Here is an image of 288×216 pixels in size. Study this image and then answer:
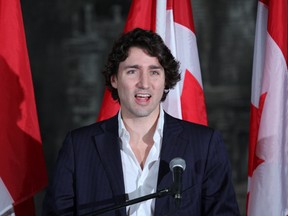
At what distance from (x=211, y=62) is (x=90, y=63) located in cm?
60

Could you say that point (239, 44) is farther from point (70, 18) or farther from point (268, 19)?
point (70, 18)

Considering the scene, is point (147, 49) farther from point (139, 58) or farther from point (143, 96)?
point (143, 96)

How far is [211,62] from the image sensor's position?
9.68 feet

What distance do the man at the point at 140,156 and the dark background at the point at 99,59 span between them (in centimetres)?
118

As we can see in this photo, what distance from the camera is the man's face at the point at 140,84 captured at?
1687 mm

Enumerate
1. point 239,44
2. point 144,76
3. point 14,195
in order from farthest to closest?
point 239,44
point 14,195
point 144,76

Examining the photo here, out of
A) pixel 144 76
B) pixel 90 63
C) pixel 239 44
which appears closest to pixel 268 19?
pixel 239 44

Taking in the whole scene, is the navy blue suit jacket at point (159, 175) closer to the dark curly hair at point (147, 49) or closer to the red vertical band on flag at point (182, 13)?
the dark curly hair at point (147, 49)

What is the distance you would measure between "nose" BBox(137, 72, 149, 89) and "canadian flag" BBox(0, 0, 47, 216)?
2.39ft

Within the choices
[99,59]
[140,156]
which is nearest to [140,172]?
[140,156]

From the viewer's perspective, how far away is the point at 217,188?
66.0 inches

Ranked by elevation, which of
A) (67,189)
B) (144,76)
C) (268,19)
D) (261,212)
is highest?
(268,19)

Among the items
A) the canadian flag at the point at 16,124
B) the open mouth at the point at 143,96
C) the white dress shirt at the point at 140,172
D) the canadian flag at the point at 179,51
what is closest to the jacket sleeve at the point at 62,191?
the white dress shirt at the point at 140,172

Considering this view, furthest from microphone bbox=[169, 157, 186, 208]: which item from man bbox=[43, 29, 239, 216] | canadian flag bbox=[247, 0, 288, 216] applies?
canadian flag bbox=[247, 0, 288, 216]
